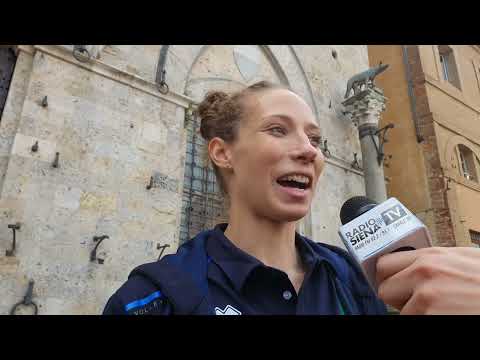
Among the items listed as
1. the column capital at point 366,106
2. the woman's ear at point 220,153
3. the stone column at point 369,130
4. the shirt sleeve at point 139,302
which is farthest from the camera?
the column capital at point 366,106

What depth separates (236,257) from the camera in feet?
4.83

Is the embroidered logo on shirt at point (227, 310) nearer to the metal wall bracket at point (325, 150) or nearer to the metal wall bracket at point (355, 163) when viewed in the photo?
the metal wall bracket at point (325, 150)

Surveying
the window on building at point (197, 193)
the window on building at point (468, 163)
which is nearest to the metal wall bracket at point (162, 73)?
the window on building at point (197, 193)

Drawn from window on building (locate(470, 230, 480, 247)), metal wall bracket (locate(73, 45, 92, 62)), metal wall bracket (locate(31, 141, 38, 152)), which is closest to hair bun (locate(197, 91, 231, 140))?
metal wall bracket (locate(31, 141, 38, 152))

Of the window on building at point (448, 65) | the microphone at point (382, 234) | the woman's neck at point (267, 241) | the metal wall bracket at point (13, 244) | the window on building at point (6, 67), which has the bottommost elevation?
the microphone at point (382, 234)

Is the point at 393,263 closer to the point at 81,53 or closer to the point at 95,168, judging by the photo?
the point at 95,168

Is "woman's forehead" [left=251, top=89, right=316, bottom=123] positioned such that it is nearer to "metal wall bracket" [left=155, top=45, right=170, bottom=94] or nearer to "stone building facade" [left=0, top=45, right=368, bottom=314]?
"stone building facade" [left=0, top=45, right=368, bottom=314]

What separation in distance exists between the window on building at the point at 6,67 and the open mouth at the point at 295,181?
14.3ft

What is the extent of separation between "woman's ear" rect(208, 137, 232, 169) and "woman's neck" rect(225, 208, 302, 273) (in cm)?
30

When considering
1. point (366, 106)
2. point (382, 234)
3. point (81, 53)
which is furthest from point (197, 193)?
point (366, 106)

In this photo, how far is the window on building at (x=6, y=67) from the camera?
443 cm

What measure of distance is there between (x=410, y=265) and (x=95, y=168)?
14.7 ft

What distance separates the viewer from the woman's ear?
179 cm
